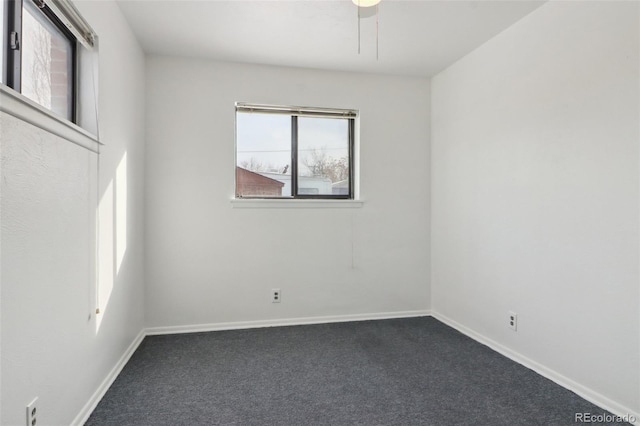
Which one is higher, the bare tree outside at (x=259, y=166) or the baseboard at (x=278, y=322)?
the bare tree outside at (x=259, y=166)

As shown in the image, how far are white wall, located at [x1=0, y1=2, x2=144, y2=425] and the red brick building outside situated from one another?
89 cm

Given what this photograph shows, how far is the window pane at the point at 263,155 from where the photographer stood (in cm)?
323

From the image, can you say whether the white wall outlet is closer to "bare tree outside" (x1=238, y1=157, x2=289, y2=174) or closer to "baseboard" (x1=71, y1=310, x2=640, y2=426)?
"baseboard" (x1=71, y1=310, x2=640, y2=426)

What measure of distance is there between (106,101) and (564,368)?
317cm

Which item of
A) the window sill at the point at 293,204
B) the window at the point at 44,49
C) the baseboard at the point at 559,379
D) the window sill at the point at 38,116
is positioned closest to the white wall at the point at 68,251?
the window sill at the point at 38,116

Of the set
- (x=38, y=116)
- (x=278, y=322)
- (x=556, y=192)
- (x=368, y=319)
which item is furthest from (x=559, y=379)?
(x=38, y=116)

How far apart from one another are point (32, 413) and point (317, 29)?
8.69 ft

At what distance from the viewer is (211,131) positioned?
3.08 meters

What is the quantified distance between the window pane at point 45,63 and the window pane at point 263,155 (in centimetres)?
151

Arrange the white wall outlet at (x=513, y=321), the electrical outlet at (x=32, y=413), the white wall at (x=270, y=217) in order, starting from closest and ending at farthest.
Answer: the electrical outlet at (x=32, y=413) < the white wall outlet at (x=513, y=321) < the white wall at (x=270, y=217)

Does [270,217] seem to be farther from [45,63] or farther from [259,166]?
[45,63]

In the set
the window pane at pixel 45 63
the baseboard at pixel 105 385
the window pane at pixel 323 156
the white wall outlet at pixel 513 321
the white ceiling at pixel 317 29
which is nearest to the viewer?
the window pane at pixel 45 63

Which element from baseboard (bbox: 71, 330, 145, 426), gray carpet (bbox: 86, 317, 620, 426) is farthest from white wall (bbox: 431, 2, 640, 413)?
baseboard (bbox: 71, 330, 145, 426)

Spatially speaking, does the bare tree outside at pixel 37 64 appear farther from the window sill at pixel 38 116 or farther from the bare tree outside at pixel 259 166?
the bare tree outside at pixel 259 166
